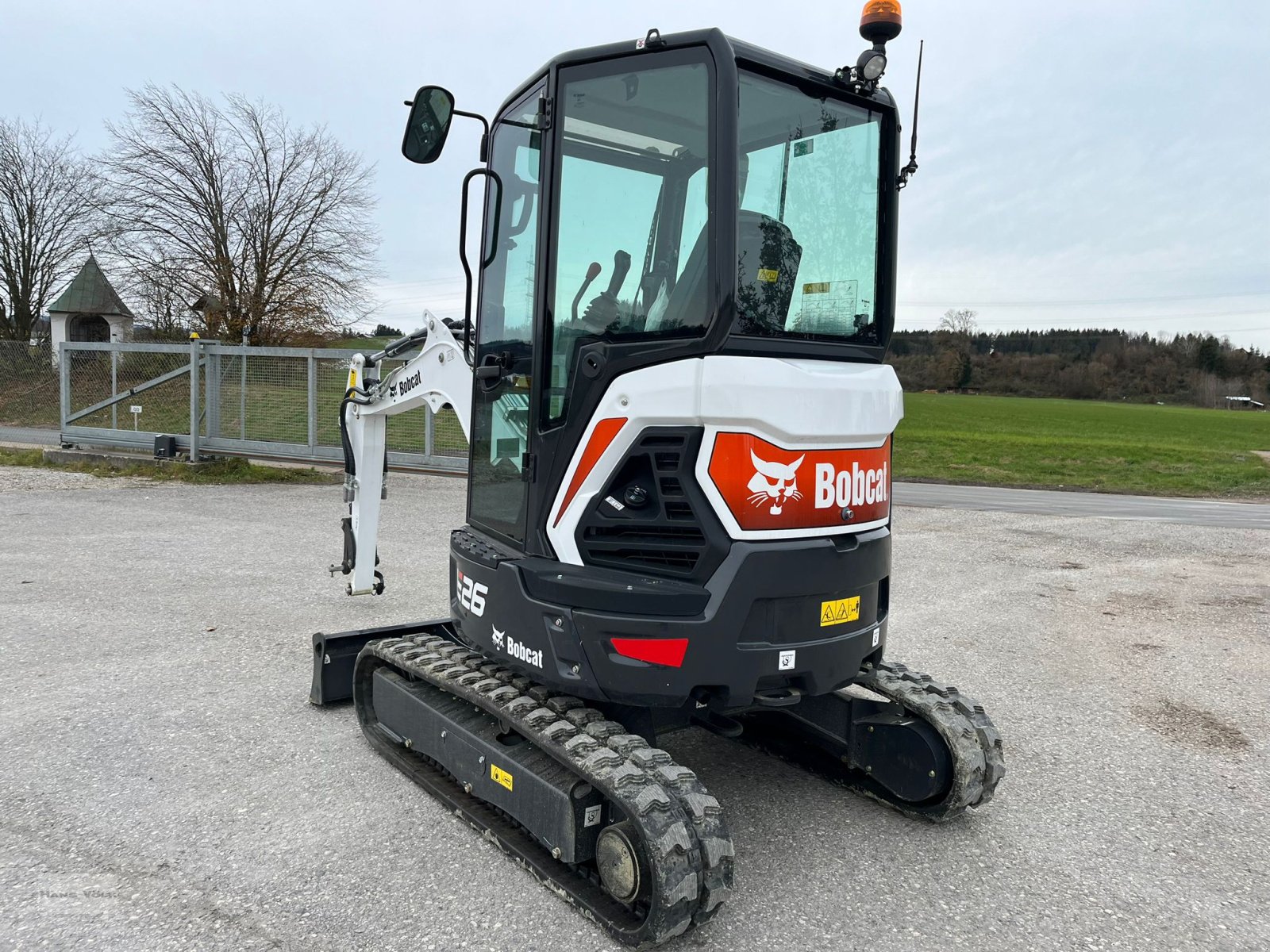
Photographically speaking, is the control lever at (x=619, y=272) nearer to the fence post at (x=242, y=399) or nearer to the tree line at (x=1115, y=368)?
the fence post at (x=242, y=399)

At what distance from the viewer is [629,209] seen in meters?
3.27

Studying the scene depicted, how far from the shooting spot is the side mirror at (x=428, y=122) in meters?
3.71

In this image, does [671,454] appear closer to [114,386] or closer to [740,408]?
[740,408]

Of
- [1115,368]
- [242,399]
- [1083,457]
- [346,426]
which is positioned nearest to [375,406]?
[346,426]

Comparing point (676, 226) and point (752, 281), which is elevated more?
point (676, 226)

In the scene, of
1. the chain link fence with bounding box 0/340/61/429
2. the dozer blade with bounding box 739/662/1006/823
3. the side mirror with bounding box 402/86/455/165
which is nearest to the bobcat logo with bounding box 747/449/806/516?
the dozer blade with bounding box 739/662/1006/823

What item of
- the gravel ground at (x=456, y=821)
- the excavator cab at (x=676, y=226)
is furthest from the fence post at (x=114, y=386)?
the excavator cab at (x=676, y=226)

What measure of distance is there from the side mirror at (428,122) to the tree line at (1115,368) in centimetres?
9076

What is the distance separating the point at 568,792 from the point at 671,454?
116 centimetres

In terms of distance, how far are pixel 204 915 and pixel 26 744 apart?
1867 mm

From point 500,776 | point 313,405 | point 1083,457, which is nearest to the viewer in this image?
point 500,776

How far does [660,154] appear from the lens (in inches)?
129

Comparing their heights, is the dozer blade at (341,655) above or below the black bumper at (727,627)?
below

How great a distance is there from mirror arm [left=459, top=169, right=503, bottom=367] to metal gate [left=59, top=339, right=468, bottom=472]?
8831 millimetres
